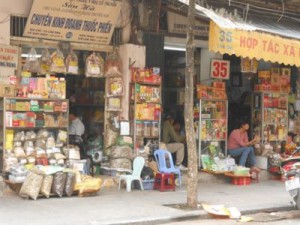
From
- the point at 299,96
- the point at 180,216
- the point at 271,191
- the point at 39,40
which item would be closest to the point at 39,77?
the point at 39,40

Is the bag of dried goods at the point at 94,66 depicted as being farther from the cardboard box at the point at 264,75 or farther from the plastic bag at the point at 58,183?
the cardboard box at the point at 264,75

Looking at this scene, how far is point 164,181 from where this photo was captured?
11.6 meters

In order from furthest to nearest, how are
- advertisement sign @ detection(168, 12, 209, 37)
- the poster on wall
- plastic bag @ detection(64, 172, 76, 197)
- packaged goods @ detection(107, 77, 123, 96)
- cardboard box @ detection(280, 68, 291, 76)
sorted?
cardboard box @ detection(280, 68, 291, 76), the poster on wall, advertisement sign @ detection(168, 12, 209, 37), packaged goods @ detection(107, 77, 123, 96), plastic bag @ detection(64, 172, 76, 197)

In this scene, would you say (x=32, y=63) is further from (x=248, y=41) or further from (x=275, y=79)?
(x=275, y=79)

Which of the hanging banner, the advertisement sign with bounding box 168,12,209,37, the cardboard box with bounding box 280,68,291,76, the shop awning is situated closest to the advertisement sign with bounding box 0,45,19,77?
the shop awning

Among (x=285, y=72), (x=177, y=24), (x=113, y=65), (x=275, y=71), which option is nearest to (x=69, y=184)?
(x=113, y=65)

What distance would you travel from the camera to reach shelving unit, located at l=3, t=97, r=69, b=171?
1121 centimetres

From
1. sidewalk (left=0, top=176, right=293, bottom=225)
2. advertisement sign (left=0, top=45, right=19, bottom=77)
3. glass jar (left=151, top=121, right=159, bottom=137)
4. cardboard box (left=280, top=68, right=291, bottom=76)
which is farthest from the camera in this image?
cardboard box (left=280, top=68, right=291, bottom=76)

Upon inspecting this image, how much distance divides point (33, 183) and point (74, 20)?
390cm

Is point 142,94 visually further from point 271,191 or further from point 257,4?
point 257,4

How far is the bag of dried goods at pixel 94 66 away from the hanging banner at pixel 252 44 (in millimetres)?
2933

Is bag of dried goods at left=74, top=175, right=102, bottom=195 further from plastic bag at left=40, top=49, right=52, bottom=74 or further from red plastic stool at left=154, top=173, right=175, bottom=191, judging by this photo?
plastic bag at left=40, top=49, right=52, bottom=74

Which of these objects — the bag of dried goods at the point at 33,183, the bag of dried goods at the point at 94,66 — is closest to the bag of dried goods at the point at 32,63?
the bag of dried goods at the point at 94,66

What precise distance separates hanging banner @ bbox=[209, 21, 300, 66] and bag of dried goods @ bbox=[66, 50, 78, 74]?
321 cm
